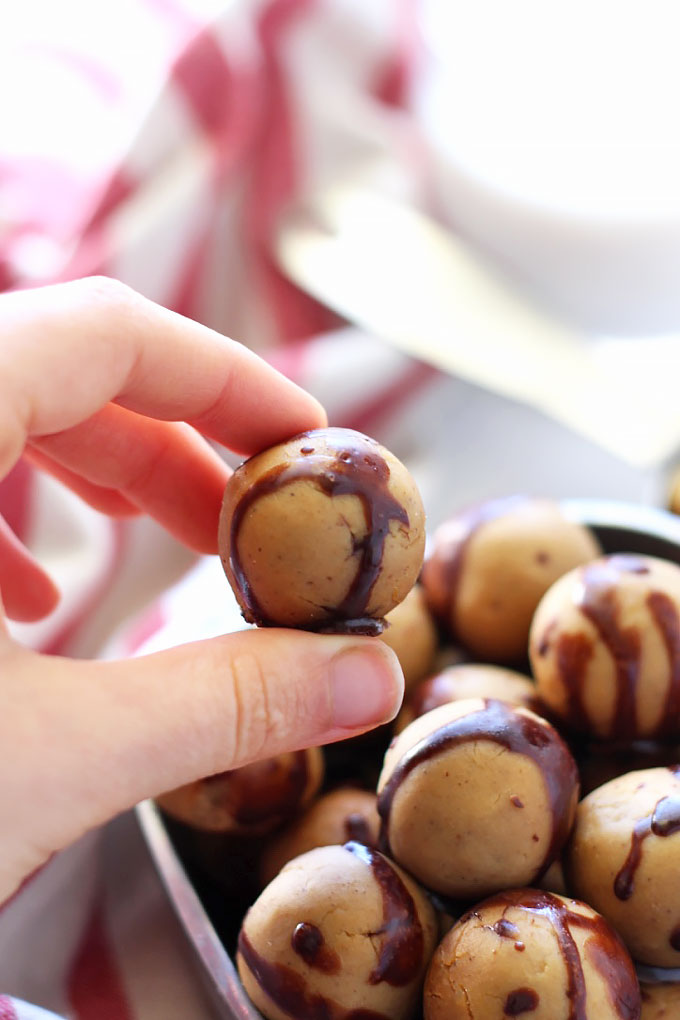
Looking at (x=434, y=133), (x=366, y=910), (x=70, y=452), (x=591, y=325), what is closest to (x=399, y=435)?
Answer: (x=591, y=325)

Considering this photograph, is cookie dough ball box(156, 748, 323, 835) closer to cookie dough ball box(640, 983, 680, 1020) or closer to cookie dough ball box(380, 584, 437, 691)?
cookie dough ball box(380, 584, 437, 691)

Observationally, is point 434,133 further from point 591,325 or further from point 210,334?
point 210,334

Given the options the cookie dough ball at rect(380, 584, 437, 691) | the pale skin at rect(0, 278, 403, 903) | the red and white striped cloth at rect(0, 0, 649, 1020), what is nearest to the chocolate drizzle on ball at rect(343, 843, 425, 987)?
the pale skin at rect(0, 278, 403, 903)

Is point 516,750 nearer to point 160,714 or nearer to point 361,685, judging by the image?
point 361,685

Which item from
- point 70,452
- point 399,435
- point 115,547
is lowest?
point 115,547

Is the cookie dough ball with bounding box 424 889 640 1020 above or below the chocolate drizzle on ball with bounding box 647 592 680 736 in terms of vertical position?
below

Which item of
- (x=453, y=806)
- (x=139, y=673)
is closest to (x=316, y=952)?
(x=453, y=806)
